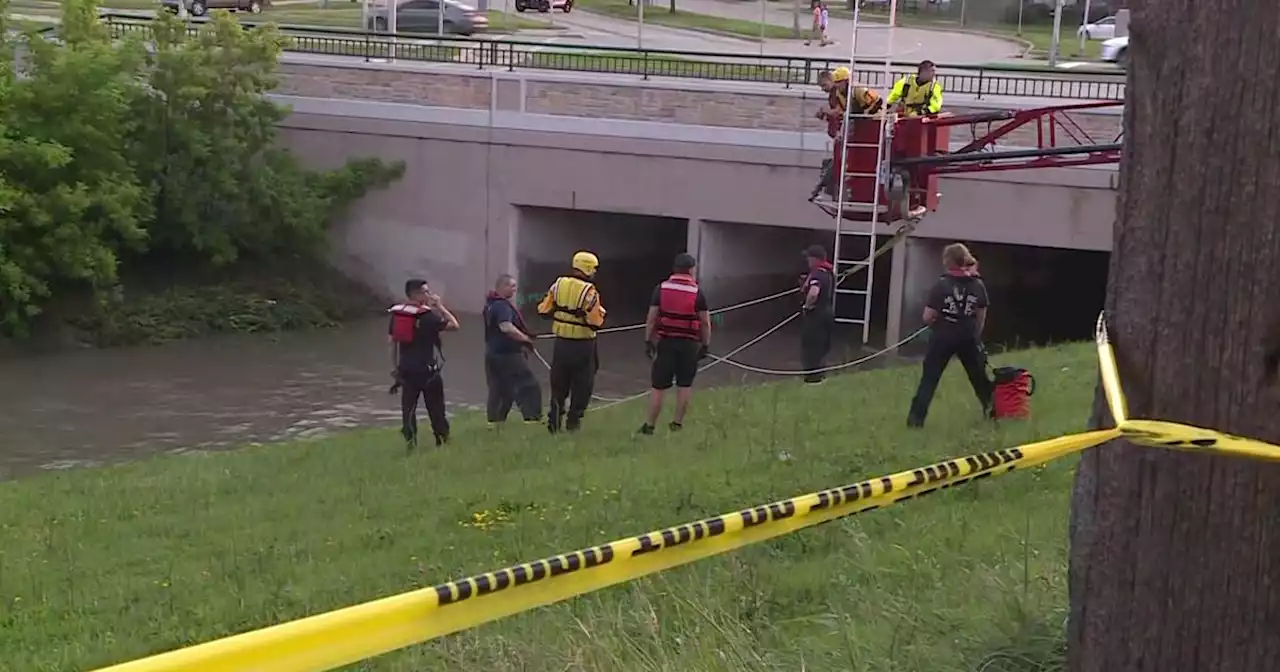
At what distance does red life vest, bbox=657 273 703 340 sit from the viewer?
11828 mm

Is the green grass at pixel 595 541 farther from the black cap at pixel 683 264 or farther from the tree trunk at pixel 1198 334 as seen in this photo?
the tree trunk at pixel 1198 334

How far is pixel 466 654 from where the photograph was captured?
514cm

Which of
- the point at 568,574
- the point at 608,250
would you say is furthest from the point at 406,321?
the point at 608,250

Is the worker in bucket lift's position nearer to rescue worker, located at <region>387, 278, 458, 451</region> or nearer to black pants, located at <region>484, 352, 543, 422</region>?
black pants, located at <region>484, 352, 543, 422</region>

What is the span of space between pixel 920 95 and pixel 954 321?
5.69 meters

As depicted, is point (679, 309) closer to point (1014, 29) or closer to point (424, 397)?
point (424, 397)

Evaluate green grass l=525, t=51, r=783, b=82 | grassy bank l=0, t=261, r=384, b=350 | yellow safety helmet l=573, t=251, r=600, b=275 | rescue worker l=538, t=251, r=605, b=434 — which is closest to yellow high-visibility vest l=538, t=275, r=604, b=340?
rescue worker l=538, t=251, r=605, b=434

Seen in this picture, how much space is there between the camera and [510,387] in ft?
45.1

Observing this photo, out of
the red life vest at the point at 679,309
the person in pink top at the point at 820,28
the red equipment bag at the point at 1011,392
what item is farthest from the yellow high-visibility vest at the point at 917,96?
the person in pink top at the point at 820,28

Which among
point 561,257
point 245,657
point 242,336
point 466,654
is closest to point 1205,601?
point 245,657

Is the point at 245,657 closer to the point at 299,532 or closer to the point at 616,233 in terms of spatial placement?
the point at 299,532

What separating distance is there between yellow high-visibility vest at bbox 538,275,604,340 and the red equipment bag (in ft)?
10.4

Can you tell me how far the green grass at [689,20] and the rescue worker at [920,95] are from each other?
103 feet

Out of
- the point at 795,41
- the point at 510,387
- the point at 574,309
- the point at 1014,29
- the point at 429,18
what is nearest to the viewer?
the point at 574,309
